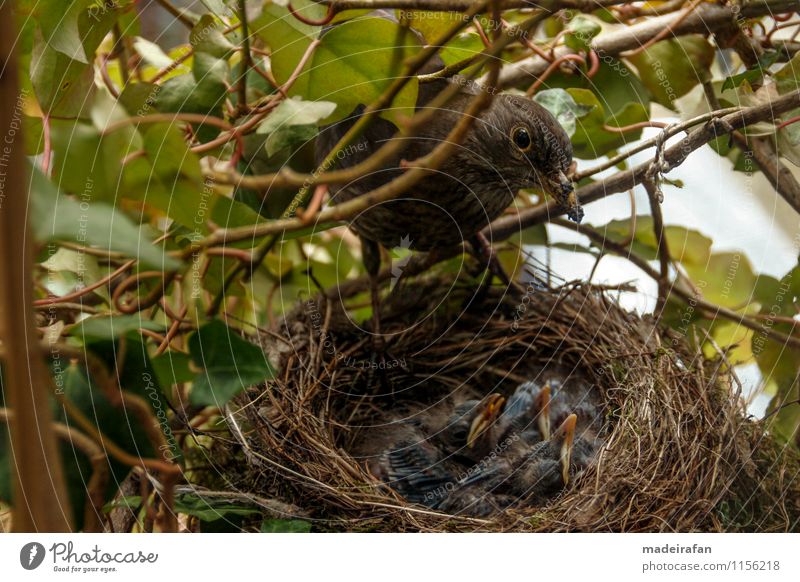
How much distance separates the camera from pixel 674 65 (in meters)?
0.80

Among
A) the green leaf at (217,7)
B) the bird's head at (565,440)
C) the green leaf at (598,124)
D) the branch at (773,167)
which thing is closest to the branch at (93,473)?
the green leaf at (217,7)

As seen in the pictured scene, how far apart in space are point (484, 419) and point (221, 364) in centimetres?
40

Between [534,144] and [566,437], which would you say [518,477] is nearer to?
[566,437]

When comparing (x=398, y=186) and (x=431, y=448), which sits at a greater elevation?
(x=398, y=186)

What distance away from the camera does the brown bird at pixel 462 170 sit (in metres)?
0.72

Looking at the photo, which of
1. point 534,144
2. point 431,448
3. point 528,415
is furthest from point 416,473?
point 534,144

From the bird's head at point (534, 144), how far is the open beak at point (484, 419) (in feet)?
0.90

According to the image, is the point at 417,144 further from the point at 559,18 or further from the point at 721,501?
the point at 721,501

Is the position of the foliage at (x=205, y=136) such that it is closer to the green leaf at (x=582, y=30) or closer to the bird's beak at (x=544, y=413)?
the green leaf at (x=582, y=30)

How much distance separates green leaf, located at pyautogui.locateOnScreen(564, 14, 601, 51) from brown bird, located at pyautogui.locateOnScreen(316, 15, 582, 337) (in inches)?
3.2

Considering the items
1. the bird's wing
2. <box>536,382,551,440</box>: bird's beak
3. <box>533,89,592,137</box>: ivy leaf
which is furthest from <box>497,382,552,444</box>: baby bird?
<box>533,89,592,137</box>: ivy leaf

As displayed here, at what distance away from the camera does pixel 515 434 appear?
91 centimetres

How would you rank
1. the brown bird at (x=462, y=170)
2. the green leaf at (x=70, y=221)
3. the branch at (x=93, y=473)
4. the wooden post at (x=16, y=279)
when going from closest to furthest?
the wooden post at (x=16, y=279), the green leaf at (x=70, y=221), the branch at (x=93, y=473), the brown bird at (x=462, y=170)

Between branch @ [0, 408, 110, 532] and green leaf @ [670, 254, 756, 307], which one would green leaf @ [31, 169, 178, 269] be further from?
green leaf @ [670, 254, 756, 307]
